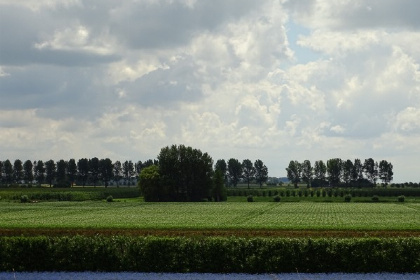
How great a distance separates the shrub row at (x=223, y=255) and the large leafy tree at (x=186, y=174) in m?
106

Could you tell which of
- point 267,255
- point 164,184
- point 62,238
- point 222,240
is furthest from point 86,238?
point 164,184

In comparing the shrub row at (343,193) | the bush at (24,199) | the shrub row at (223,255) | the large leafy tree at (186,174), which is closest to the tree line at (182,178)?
the large leafy tree at (186,174)

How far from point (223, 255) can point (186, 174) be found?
10962cm

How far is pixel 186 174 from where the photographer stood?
456 ft

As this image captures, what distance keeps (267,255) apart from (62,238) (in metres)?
11.3

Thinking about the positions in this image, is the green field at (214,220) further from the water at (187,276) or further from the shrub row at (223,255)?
the water at (187,276)

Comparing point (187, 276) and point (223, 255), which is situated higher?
point (223, 255)

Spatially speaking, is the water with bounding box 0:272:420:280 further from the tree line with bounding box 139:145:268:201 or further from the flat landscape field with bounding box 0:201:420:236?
the tree line with bounding box 139:145:268:201

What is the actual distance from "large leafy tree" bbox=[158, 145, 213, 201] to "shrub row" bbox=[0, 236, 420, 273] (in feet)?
347

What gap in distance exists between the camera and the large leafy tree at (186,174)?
138375 mm

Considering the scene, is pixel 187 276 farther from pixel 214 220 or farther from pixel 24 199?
pixel 24 199

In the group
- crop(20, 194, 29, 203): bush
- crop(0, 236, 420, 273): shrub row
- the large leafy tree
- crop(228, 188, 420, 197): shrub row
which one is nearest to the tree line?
the large leafy tree

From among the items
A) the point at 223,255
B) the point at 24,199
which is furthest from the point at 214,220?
the point at 24,199

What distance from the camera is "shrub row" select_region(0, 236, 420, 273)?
97.0 ft
